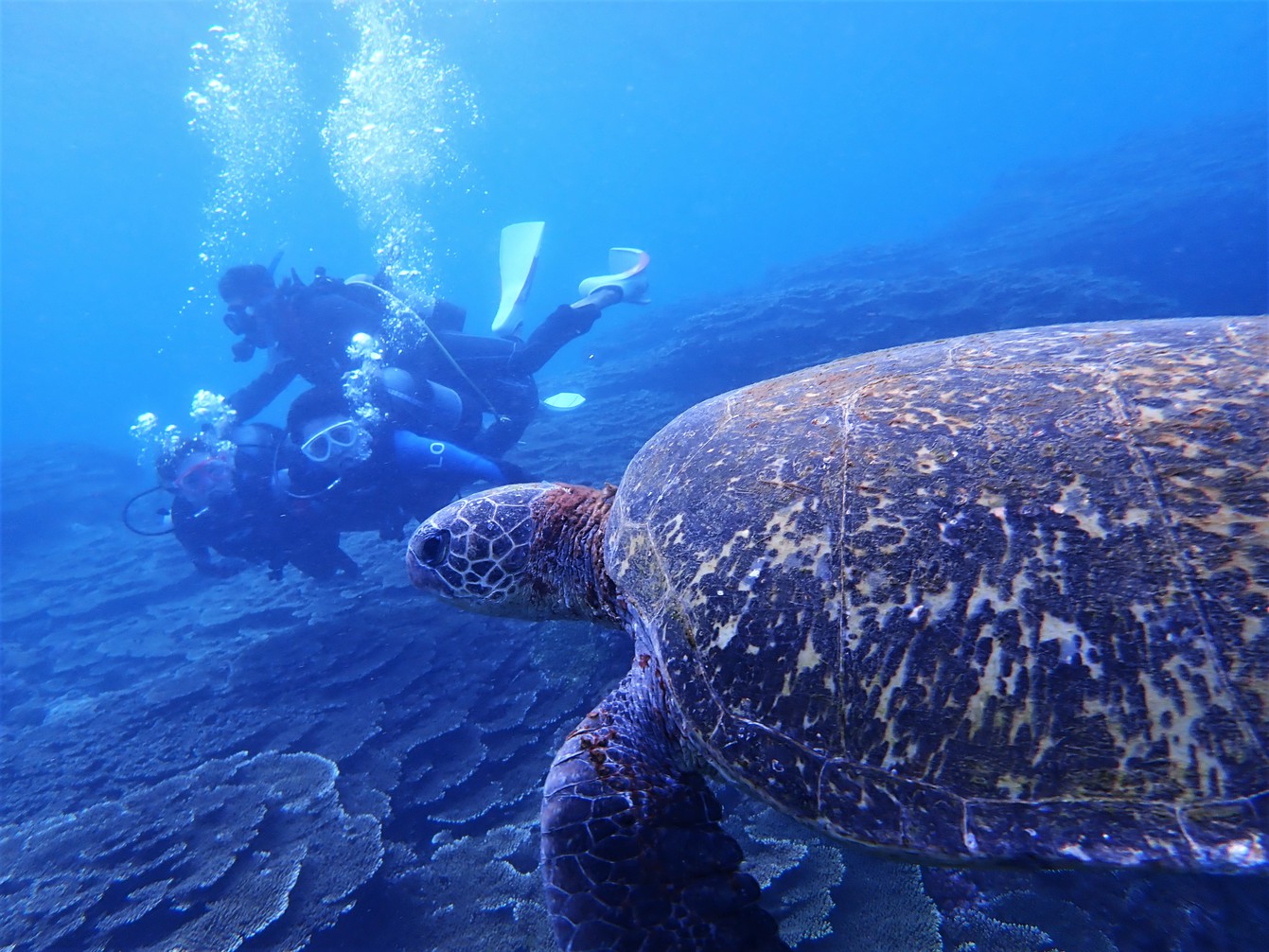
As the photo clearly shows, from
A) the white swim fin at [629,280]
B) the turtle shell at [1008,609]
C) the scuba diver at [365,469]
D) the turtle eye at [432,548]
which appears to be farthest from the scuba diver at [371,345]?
the turtle shell at [1008,609]

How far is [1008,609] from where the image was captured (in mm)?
1470

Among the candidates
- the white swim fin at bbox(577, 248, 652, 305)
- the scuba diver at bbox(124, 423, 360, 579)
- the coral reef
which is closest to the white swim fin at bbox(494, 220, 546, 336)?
the white swim fin at bbox(577, 248, 652, 305)

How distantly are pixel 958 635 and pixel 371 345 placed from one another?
8.91 meters

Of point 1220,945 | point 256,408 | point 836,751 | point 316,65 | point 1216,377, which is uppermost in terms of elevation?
point 316,65

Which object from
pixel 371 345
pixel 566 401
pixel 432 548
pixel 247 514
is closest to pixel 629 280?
pixel 566 401

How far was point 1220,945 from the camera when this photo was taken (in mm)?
2279

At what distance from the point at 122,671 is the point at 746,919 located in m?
9.94

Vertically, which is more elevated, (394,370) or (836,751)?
(394,370)

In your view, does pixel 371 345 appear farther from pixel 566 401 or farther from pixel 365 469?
pixel 566 401

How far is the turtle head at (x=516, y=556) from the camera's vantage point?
2.78m

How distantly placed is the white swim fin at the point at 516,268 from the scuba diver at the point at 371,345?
2.97 metres

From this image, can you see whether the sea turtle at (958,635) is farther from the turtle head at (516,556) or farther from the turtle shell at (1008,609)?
the turtle head at (516,556)

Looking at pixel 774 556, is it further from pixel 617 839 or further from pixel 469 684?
pixel 469 684

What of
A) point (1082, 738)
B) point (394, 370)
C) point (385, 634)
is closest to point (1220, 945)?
point (1082, 738)
